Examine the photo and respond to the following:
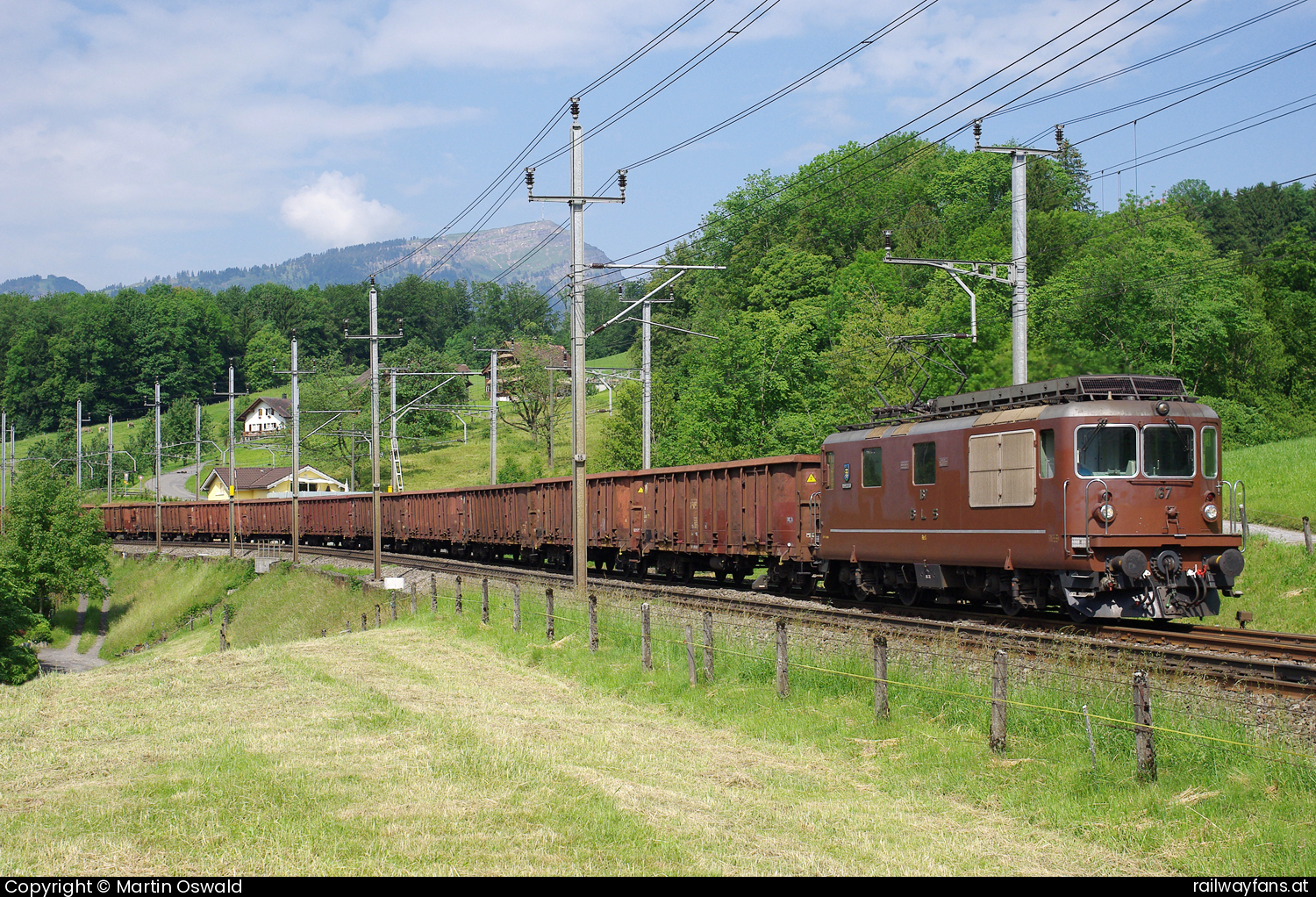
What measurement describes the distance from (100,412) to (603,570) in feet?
458

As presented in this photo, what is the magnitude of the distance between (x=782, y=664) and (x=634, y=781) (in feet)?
13.5

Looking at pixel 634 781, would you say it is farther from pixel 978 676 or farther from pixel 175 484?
pixel 175 484

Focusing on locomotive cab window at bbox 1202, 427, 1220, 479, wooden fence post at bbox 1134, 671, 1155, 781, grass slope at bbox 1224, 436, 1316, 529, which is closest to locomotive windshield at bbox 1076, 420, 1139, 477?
locomotive cab window at bbox 1202, 427, 1220, 479

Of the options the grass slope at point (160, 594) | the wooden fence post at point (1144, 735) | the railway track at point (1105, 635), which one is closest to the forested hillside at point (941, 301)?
the railway track at point (1105, 635)

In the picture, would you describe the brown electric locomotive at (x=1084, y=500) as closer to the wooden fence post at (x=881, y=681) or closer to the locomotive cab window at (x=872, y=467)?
the locomotive cab window at (x=872, y=467)

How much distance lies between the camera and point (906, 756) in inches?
438

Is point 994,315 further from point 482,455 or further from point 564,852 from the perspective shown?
point 482,455

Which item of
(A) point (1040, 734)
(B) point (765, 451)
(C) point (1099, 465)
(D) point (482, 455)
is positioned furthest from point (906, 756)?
(D) point (482, 455)

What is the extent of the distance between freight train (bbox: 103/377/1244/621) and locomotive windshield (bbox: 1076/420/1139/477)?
25 millimetres

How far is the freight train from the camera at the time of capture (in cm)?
1628

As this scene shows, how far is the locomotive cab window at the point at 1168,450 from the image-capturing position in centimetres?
1655

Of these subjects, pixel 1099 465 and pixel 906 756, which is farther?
pixel 1099 465

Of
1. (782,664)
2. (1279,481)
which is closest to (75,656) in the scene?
(782,664)

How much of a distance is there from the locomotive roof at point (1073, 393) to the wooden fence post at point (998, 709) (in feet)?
23.8
